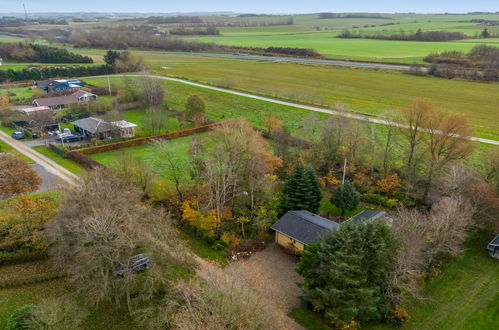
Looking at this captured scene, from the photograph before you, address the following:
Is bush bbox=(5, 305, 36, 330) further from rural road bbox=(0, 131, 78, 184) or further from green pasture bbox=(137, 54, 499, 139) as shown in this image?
green pasture bbox=(137, 54, 499, 139)

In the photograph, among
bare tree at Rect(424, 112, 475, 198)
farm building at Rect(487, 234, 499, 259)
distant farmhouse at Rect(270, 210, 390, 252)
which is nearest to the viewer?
distant farmhouse at Rect(270, 210, 390, 252)

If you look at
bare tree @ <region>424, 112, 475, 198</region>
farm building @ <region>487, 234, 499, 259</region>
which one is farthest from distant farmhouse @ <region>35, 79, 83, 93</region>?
farm building @ <region>487, 234, 499, 259</region>

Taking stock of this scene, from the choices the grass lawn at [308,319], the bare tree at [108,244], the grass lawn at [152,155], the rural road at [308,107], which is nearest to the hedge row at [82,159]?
the grass lawn at [152,155]

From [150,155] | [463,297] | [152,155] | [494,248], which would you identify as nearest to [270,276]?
[463,297]

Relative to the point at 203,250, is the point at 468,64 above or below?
above

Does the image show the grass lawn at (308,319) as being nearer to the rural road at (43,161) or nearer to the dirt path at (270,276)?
the dirt path at (270,276)

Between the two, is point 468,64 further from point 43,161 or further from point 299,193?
point 43,161
